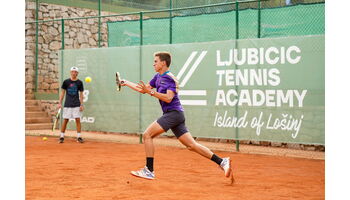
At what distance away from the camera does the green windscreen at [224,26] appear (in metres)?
11.1

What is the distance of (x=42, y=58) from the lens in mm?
17328

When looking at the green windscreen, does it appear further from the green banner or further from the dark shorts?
the dark shorts

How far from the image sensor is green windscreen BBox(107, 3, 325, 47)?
439 inches

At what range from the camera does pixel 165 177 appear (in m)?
7.24

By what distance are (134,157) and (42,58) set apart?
29.0ft

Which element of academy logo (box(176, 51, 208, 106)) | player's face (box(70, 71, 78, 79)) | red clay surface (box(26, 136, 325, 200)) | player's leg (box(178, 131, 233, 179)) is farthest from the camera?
player's face (box(70, 71, 78, 79))

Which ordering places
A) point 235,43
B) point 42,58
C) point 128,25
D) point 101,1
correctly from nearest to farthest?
point 235,43, point 128,25, point 42,58, point 101,1

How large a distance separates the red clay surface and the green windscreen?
324 centimetres

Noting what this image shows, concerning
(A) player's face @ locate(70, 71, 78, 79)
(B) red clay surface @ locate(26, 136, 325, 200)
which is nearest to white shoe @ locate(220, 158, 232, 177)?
(B) red clay surface @ locate(26, 136, 325, 200)

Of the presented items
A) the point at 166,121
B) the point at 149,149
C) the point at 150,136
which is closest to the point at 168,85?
the point at 166,121

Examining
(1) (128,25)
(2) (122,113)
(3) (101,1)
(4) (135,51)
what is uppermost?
(3) (101,1)

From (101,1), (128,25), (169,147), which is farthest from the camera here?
(101,1)
